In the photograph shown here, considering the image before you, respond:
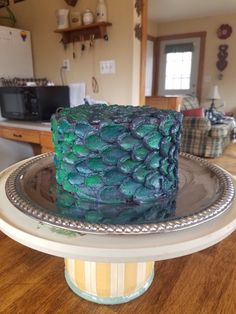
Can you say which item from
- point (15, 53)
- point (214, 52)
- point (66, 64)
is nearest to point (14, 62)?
point (15, 53)

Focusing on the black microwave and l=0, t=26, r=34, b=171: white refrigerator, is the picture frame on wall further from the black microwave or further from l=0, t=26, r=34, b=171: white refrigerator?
the black microwave

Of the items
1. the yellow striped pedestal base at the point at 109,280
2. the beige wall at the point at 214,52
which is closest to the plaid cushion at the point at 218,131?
the beige wall at the point at 214,52

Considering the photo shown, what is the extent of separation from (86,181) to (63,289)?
761 mm

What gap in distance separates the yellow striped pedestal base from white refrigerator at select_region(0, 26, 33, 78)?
A: 2.05 m

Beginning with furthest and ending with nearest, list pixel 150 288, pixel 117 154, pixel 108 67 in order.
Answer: pixel 108 67 → pixel 150 288 → pixel 117 154

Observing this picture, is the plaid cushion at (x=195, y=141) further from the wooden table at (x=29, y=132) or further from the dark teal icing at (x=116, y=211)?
the dark teal icing at (x=116, y=211)

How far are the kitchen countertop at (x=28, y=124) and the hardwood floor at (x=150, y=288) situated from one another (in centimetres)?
93

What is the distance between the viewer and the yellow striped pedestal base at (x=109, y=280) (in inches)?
38.8

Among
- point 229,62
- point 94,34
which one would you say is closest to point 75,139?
point 94,34

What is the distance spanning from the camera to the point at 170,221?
1.86 feet

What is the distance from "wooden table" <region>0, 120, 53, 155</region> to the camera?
79.2 inches

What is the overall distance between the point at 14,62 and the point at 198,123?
2382 millimetres

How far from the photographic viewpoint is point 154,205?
0.67 metres

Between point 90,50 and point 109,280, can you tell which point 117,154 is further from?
point 90,50
